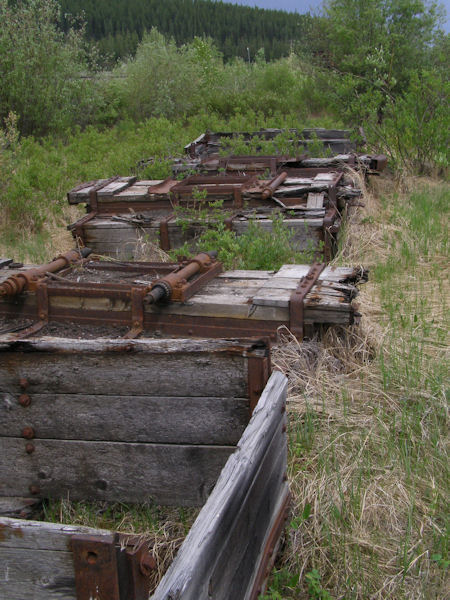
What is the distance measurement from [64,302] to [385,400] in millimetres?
2324

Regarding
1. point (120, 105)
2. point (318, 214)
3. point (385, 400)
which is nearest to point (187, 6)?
point (120, 105)

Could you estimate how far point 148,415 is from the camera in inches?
101

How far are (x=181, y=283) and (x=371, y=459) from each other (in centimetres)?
186

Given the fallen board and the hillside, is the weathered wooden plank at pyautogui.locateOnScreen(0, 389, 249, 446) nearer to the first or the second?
the fallen board

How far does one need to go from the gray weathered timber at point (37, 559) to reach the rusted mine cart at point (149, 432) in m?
0.01

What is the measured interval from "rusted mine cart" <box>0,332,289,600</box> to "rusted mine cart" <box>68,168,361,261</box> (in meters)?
4.01

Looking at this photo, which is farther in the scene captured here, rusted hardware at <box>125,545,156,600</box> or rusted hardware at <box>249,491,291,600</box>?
rusted hardware at <box>249,491,291,600</box>

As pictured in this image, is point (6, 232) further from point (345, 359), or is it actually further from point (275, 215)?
point (345, 359)

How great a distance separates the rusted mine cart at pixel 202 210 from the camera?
6688 millimetres

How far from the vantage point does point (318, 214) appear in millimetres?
6730

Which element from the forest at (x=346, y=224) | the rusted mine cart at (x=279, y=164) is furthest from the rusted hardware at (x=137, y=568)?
the rusted mine cart at (x=279, y=164)

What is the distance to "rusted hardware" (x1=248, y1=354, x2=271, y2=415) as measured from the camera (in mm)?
2332

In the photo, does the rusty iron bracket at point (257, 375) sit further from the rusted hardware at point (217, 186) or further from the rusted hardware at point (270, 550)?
the rusted hardware at point (217, 186)

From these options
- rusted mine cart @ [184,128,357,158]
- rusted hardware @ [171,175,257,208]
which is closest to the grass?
rusted hardware @ [171,175,257,208]
